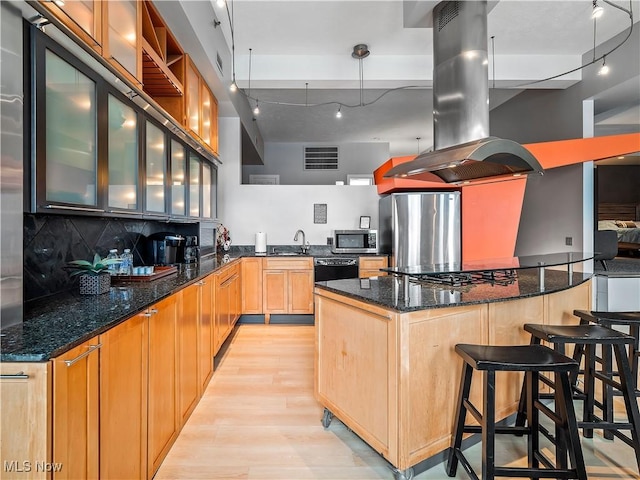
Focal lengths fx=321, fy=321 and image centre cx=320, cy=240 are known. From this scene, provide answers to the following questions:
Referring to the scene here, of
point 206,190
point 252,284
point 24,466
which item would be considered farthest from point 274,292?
point 24,466

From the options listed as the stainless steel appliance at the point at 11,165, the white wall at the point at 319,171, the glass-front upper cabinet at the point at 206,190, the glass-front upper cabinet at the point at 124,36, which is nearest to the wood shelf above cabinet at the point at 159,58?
the glass-front upper cabinet at the point at 124,36

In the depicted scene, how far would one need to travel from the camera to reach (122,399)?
125 centimetres

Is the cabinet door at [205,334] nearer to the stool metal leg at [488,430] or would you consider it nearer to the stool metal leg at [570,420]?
the stool metal leg at [488,430]

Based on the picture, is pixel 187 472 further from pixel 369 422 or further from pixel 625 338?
pixel 625 338

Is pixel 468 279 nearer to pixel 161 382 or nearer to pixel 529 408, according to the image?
pixel 529 408

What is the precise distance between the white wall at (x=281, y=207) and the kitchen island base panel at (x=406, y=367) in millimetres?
3159

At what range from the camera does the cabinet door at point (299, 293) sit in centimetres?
430

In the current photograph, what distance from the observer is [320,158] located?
289 inches

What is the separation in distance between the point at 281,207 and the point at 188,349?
3257 millimetres

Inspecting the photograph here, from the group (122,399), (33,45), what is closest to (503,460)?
(122,399)

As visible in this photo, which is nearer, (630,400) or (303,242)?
(630,400)

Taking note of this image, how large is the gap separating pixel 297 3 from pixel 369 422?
3431mm

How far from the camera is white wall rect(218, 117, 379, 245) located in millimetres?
4914

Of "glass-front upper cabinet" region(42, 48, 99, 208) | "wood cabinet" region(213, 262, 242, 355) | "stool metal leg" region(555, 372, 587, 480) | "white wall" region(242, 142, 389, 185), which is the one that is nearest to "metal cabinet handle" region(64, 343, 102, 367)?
"glass-front upper cabinet" region(42, 48, 99, 208)
